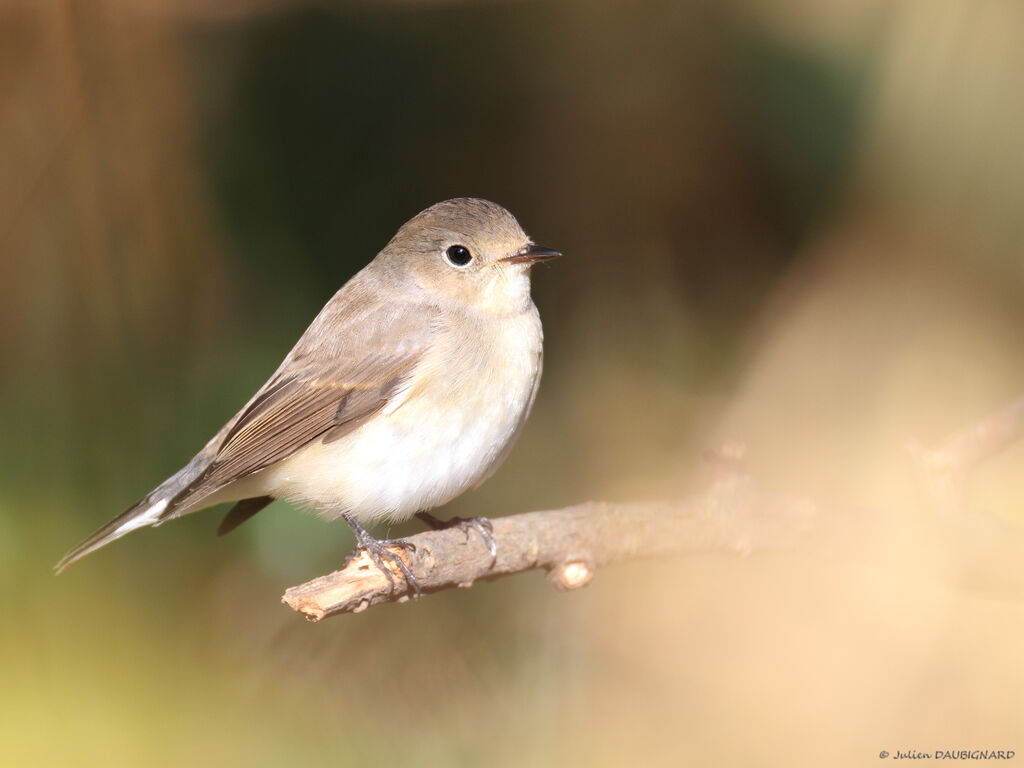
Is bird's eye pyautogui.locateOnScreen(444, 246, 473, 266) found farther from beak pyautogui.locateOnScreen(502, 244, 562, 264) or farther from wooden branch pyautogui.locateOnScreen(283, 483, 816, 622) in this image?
wooden branch pyautogui.locateOnScreen(283, 483, 816, 622)

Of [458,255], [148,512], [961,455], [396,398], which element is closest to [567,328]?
[458,255]

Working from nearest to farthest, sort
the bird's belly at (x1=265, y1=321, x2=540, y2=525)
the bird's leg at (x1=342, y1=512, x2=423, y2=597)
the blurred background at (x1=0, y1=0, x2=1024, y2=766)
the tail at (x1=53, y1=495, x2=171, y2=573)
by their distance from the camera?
the bird's leg at (x1=342, y1=512, x2=423, y2=597)
the tail at (x1=53, y1=495, x2=171, y2=573)
the bird's belly at (x1=265, y1=321, x2=540, y2=525)
the blurred background at (x1=0, y1=0, x2=1024, y2=766)

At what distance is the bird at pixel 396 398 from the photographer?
2.83 metres

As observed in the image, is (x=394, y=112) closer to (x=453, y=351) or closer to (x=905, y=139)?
(x=453, y=351)

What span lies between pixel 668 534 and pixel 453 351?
849mm

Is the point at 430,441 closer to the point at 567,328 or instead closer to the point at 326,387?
the point at 326,387

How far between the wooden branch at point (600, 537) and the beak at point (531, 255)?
759mm

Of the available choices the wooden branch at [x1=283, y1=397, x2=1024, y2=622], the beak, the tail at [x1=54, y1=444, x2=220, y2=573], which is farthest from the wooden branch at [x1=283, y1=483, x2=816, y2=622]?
the beak

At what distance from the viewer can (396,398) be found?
291cm

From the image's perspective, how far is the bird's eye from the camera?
3.16 meters

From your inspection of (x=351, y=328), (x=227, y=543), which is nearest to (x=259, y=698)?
(x=227, y=543)

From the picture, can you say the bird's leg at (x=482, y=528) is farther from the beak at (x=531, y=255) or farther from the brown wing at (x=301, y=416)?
the beak at (x=531, y=255)

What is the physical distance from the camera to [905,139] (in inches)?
137

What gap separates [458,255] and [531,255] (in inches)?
11.1
